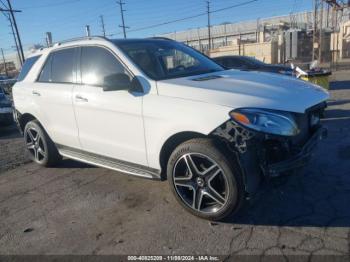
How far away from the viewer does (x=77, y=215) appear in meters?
3.79

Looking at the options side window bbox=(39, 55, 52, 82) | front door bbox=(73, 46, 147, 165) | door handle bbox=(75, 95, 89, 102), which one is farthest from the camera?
side window bbox=(39, 55, 52, 82)

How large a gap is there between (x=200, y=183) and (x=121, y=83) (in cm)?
136

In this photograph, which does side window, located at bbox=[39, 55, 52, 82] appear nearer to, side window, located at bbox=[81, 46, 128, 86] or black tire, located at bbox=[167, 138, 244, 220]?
side window, located at bbox=[81, 46, 128, 86]

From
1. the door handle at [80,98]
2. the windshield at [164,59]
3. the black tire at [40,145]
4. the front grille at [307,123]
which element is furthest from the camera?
the black tire at [40,145]

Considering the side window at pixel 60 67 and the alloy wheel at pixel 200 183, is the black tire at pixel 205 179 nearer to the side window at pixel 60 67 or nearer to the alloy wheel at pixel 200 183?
→ the alloy wheel at pixel 200 183

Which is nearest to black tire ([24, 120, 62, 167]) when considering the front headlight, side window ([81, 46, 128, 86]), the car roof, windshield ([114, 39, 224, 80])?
the car roof

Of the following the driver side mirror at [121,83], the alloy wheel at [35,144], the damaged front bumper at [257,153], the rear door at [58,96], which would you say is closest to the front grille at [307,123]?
the damaged front bumper at [257,153]

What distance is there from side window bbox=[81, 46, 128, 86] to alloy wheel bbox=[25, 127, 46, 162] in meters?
1.64

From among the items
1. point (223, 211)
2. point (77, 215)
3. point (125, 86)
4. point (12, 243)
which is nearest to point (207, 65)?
point (125, 86)

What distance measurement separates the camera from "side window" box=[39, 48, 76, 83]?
453cm

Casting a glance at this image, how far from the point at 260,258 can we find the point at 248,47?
3673 centimetres

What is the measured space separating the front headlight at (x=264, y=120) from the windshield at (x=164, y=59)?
113 centimetres

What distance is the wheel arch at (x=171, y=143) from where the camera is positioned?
3325 millimetres

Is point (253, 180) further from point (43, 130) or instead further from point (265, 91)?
point (43, 130)
